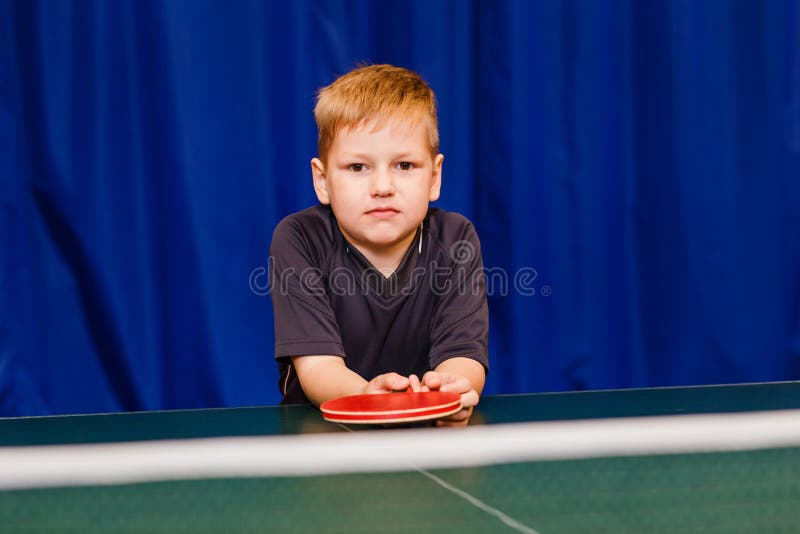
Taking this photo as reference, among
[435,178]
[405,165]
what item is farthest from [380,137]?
[435,178]

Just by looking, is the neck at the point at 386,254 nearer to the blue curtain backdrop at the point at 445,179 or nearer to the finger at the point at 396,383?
the finger at the point at 396,383

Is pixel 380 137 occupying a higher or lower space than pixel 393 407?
higher

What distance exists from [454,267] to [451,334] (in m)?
0.17

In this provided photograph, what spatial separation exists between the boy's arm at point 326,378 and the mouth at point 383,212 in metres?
0.29

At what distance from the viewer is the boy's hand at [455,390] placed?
1.28 m

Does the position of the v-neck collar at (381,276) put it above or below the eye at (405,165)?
below

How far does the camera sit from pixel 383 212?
5.40ft

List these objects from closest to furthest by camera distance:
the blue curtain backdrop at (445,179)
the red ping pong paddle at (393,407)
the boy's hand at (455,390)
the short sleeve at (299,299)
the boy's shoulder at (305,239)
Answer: the red ping pong paddle at (393,407), the boy's hand at (455,390), the short sleeve at (299,299), the boy's shoulder at (305,239), the blue curtain backdrop at (445,179)

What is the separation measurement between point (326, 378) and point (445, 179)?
1.22m

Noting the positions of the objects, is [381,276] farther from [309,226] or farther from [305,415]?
[305,415]

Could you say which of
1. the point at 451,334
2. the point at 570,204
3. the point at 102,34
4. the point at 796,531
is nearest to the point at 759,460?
the point at 796,531

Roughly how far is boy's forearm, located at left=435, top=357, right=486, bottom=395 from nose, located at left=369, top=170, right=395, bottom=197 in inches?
13.9

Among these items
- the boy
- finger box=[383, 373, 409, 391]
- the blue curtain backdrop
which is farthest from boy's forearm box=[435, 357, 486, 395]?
the blue curtain backdrop

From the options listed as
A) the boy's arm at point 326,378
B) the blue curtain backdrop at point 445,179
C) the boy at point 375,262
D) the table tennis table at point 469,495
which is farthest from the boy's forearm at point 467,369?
the blue curtain backdrop at point 445,179
